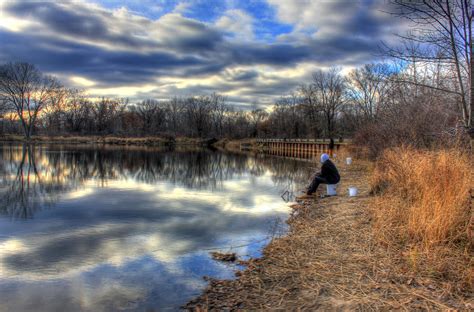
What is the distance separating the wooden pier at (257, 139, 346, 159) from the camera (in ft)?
139

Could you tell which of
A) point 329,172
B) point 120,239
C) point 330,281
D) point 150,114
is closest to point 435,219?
point 330,281

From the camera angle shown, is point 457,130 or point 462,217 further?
point 457,130

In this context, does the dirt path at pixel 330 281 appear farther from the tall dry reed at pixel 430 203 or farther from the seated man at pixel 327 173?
the seated man at pixel 327 173

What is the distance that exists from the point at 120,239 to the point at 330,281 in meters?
5.54

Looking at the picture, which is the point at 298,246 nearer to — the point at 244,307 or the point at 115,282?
the point at 244,307

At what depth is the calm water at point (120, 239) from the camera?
19.4 ft

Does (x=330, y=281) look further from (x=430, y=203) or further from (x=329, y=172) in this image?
(x=329, y=172)

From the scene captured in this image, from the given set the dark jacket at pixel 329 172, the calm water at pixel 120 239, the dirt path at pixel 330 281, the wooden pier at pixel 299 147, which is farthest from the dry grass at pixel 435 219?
the wooden pier at pixel 299 147

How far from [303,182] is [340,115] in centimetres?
4836

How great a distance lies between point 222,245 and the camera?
28.3 ft

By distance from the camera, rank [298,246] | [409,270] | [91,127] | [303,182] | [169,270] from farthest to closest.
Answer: [91,127]
[303,182]
[298,246]
[169,270]
[409,270]

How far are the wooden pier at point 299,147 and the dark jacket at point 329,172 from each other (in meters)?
24.8

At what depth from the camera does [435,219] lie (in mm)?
6020

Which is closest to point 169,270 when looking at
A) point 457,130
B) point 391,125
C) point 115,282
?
point 115,282
